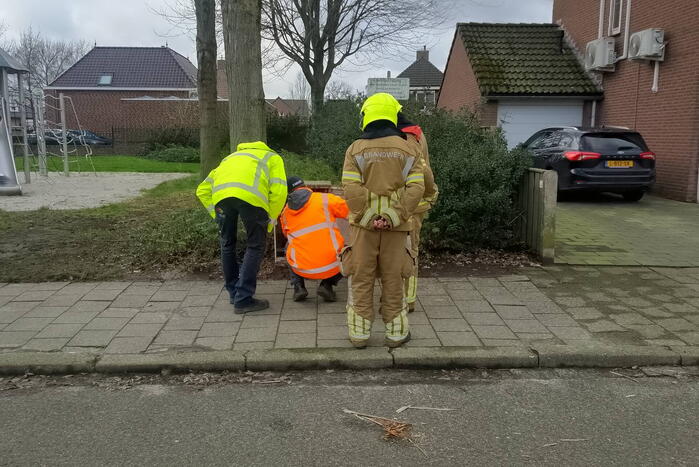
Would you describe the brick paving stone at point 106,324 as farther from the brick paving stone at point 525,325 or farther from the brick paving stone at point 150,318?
the brick paving stone at point 525,325

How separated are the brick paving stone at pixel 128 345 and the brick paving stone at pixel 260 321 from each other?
80cm

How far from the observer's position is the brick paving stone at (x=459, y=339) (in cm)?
468

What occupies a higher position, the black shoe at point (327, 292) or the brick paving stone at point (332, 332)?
the black shoe at point (327, 292)

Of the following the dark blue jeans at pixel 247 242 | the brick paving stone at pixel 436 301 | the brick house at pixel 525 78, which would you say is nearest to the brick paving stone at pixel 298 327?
the dark blue jeans at pixel 247 242

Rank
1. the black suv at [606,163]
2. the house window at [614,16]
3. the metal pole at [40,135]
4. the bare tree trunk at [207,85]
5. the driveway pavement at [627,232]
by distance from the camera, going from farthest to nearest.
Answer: the metal pole at [40,135]
the house window at [614,16]
the black suv at [606,163]
the bare tree trunk at [207,85]
the driveway pavement at [627,232]

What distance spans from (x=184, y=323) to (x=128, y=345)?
1.91 ft

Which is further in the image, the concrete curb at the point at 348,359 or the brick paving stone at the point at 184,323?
the brick paving stone at the point at 184,323

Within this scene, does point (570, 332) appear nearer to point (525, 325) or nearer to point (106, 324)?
point (525, 325)

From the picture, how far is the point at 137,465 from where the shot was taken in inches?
122

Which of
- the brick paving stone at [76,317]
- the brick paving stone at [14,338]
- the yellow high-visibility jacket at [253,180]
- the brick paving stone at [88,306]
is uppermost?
the yellow high-visibility jacket at [253,180]

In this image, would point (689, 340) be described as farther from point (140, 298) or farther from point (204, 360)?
point (140, 298)

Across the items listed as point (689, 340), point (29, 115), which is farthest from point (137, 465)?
point (29, 115)

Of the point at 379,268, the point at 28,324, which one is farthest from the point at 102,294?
the point at 379,268

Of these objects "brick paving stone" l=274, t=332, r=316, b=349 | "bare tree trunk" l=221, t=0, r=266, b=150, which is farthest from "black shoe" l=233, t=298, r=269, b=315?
"bare tree trunk" l=221, t=0, r=266, b=150
